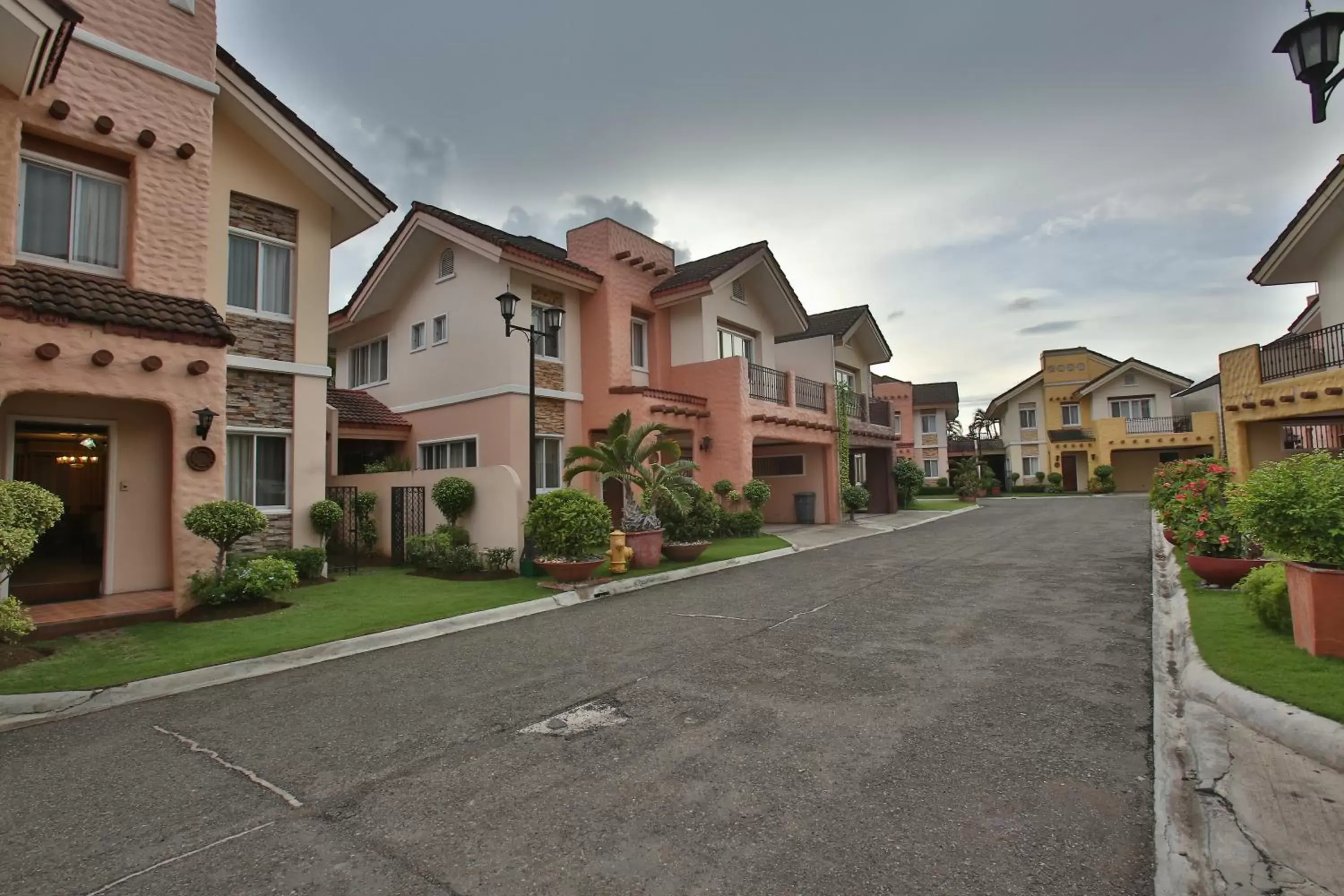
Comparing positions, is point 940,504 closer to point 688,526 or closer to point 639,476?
point 688,526

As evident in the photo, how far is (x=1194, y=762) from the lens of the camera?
4188 millimetres

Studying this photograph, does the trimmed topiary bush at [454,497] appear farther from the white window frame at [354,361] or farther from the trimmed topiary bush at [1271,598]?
the trimmed topiary bush at [1271,598]

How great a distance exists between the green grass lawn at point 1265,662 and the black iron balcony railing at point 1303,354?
442 inches

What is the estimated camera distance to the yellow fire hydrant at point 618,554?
40.0 feet

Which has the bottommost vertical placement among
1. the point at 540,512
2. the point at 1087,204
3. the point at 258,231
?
the point at 540,512

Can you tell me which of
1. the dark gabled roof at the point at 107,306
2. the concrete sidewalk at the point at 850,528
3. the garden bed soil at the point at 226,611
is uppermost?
the dark gabled roof at the point at 107,306

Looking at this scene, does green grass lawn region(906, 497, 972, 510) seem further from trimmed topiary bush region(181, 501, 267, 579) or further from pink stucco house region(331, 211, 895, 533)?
trimmed topiary bush region(181, 501, 267, 579)

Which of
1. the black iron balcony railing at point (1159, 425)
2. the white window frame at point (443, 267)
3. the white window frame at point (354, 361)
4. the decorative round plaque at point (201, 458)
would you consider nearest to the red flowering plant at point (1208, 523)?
the decorative round plaque at point (201, 458)

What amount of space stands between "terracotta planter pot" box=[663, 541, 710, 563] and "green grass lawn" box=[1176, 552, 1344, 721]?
26.1 feet

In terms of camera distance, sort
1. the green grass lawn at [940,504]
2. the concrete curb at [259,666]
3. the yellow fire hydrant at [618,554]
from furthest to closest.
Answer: the green grass lawn at [940,504], the yellow fire hydrant at [618,554], the concrete curb at [259,666]

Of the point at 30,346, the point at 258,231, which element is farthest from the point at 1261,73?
the point at 258,231

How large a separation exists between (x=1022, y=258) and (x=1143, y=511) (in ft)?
45.9

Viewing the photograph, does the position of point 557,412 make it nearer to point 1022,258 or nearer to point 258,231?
point 258,231

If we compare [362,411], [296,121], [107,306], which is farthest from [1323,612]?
[362,411]
